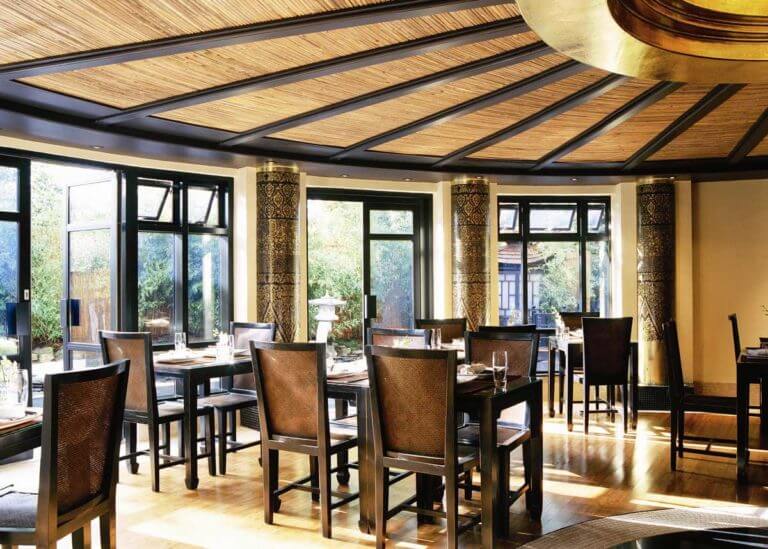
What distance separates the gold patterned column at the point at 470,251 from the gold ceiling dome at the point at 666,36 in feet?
13.2

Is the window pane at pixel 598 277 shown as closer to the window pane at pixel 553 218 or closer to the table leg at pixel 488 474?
the window pane at pixel 553 218

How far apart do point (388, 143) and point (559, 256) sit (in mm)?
3307

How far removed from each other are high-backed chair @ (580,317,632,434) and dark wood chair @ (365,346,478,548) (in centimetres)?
310

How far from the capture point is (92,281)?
252 inches

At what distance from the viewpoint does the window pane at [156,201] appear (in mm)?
6527

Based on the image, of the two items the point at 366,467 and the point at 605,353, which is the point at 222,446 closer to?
the point at 366,467

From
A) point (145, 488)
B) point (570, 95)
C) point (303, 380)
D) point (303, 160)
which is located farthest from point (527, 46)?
point (145, 488)

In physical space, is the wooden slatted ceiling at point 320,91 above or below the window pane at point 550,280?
above

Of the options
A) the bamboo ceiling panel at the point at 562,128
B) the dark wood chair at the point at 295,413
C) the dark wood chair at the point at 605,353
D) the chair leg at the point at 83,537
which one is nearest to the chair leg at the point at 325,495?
the dark wood chair at the point at 295,413

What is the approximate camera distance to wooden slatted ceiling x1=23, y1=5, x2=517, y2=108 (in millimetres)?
3662

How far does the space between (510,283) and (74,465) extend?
682cm

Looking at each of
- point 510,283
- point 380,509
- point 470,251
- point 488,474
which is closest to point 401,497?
point 380,509

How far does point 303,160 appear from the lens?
6.73 m

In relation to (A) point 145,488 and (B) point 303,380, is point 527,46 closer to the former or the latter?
(B) point 303,380
